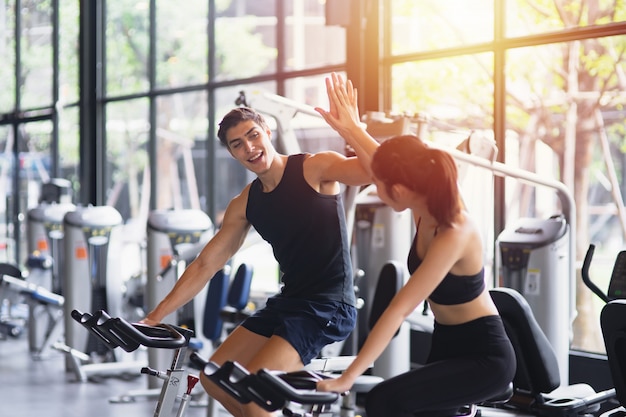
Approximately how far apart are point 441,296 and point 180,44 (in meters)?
5.99

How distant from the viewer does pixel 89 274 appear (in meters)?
6.95

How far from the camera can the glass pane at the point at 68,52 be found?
9.56 metres

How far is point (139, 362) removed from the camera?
678 cm

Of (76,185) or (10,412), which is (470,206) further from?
(76,185)

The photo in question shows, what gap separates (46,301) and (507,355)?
572 cm

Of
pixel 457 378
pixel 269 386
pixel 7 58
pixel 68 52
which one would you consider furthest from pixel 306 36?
pixel 7 58

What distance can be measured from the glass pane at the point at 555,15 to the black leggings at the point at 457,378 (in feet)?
10.1

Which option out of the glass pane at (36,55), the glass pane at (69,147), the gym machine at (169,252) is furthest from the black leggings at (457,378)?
the glass pane at (36,55)

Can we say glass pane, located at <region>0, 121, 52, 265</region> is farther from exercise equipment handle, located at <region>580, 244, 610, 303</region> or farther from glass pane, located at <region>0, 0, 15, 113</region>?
exercise equipment handle, located at <region>580, 244, 610, 303</region>

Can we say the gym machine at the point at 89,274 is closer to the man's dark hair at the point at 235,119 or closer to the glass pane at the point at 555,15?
the glass pane at the point at 555,15

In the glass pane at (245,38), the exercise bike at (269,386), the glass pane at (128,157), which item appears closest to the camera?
the exercise bike at (269,386)

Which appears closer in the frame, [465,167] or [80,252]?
[465,167]

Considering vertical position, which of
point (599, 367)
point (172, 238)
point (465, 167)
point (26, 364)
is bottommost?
point (26, 364)

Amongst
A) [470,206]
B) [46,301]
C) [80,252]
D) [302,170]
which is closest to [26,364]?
[46,301]
